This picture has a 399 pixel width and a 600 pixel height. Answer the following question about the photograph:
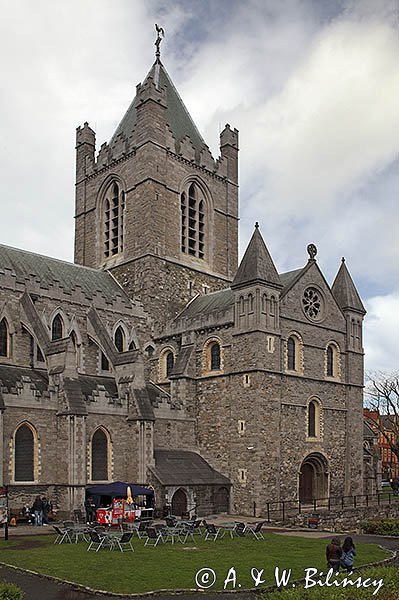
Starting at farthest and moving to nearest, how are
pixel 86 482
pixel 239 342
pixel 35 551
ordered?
pixel 239 342
pixel 86 482
pixel 35 551

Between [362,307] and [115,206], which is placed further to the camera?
[115,206]

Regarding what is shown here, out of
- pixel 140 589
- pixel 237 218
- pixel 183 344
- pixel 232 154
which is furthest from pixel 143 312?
pixel 140 589

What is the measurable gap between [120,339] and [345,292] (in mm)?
14950

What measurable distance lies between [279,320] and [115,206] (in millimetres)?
17060

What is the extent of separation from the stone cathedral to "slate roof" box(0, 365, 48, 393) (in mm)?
165

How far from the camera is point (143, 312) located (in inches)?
1743

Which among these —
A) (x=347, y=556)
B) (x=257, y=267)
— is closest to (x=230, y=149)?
(x=257, y=267)

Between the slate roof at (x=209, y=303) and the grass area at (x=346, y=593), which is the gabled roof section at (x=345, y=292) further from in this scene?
the grass area at (x=346, y=593)

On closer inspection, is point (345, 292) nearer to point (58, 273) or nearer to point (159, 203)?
point (159, 203)

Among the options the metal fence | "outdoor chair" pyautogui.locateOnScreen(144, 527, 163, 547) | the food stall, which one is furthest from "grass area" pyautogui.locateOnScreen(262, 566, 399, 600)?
the metal fence

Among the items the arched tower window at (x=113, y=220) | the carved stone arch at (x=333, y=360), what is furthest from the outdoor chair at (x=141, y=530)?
the arched tower window at (x=113, y=220)

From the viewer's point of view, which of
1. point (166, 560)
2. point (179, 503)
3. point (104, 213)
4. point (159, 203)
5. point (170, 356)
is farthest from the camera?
point (104, 213)

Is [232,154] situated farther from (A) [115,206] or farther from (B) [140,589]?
(B) [140,589]

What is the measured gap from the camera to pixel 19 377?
34500 mm
